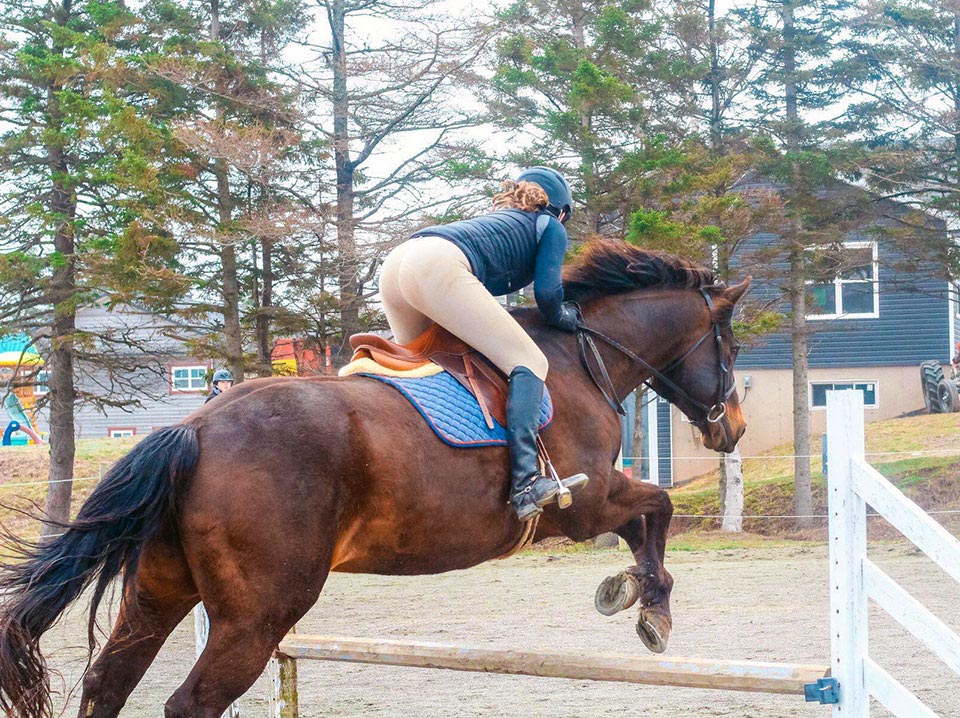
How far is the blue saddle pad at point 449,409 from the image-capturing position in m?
3.77

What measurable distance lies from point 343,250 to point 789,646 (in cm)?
919

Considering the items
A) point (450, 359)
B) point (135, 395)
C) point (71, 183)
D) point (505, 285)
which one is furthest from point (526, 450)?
point (135, 395)

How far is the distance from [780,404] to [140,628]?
20769 mm

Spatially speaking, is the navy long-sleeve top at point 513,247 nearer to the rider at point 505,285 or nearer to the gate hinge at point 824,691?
the rider at point 505,285

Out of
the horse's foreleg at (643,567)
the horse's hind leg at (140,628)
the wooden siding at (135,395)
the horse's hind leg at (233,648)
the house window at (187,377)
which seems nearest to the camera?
the horse's hind leg at (233,648)

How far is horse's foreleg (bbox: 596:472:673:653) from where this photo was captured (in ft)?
14.8

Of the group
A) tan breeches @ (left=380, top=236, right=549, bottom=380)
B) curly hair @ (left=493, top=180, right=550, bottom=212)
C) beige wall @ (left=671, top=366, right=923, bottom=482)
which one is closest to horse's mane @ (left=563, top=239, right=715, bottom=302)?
curly hair @ (left=493, top=180, right=550, bottom=212)

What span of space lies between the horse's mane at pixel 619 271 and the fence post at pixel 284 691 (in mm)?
2342

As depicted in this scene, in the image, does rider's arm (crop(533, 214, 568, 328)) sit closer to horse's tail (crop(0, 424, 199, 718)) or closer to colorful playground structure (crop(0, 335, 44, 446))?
horse's tail (crop(0, 424, 199, 718))

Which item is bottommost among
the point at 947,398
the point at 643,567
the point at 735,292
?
the point at 947,398

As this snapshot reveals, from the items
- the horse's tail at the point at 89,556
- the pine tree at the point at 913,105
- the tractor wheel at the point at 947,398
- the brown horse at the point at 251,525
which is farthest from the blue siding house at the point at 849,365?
the horse's tail at the point at 89,556

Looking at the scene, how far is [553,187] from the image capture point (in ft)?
14.8

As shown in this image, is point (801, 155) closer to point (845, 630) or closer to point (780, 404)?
point (780, 404)

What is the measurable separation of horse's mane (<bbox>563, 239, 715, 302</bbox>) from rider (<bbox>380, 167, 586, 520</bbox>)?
1.45 feet
